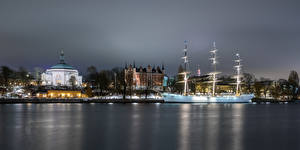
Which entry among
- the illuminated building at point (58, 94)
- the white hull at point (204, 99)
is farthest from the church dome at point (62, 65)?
the white hull at point (204, 99)

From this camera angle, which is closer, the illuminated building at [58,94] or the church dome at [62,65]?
the illuminated building at [58,94]

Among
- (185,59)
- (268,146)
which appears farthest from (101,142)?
(185,59)

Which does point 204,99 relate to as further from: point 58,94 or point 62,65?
point 62,65

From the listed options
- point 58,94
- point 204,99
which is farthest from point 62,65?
point 204,99

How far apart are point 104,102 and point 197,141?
66.5 m

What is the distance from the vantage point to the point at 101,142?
725 inches

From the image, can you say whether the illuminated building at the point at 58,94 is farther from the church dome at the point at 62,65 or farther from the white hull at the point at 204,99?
the church dome at the point at 62,65

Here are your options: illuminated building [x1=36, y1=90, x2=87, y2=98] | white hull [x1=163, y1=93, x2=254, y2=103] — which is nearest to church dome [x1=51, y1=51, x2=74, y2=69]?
illuminated building [x1=36, y1=90, x2=87, y2=98]

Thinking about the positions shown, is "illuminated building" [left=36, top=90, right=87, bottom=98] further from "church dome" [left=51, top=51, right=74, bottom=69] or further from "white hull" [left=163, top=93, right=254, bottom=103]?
"church dome" [left=51, top=51, right=74, bottom=69]

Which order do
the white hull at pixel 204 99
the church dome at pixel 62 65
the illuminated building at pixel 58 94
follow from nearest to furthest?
the illuminated building at pixel 58 94, the white hull at pixel 204 99, the church dome at pixel 62 65

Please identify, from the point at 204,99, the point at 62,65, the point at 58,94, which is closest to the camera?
the point at 58,94

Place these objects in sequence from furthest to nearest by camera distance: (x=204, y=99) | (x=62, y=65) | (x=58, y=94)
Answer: (x=62, y=65), (x=204, y=99), (x=58, y=94)

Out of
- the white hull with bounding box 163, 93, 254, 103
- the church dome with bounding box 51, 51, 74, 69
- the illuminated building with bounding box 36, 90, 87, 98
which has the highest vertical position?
the church dome with bounding box 51, 51, 74, 69

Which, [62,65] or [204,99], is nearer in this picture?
[204,99]
